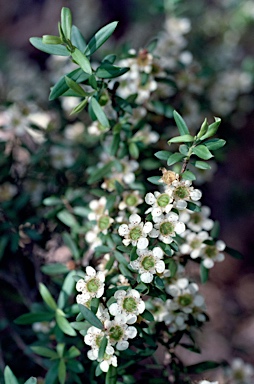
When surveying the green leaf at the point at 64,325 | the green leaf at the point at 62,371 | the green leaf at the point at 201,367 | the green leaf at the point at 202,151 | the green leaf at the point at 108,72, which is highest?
the green leaf at the point at 108,72

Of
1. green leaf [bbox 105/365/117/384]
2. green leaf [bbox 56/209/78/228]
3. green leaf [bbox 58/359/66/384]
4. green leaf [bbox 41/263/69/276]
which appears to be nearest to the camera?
green leaf [bbox 105/365/117/384]

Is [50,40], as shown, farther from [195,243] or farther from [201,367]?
[201,367]

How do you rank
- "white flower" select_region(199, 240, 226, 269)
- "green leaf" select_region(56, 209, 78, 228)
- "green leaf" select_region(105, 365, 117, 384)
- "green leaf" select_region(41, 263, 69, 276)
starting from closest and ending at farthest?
"green leaf" select_region(105, 365, 117, 384) → "white flower" select_region(199, 240, 226, 269) → "green leaf" select_region(41, 263, 69, 276) → "green leaf" select_region(56, 209, 78, 228)

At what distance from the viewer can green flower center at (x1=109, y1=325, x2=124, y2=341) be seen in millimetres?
1220

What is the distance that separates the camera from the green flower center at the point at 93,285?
4.12ft

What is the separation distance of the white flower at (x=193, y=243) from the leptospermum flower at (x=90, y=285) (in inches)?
13.6

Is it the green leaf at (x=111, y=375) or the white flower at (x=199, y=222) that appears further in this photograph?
the white flower at (x=199, y=222)

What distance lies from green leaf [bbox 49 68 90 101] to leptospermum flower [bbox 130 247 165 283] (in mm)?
506

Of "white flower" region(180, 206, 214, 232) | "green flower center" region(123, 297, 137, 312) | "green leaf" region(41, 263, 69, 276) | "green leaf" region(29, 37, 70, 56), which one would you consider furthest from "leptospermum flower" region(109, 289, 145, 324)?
"green leaf" region(29, 37, 70, 56)

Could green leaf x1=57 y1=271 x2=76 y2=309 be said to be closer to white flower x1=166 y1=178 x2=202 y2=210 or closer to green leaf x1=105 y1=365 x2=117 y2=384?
green leaf x1=105 y1=365 x2=117 y2=384

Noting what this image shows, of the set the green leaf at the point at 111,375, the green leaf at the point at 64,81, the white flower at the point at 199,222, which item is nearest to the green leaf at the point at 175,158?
the white flower at the point at 199,222

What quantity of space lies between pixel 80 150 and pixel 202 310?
1.01 meters

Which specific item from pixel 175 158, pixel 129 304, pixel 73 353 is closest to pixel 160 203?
pixel 175 158

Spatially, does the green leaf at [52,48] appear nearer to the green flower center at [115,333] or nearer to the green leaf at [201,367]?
the green flower center at [115,333]
